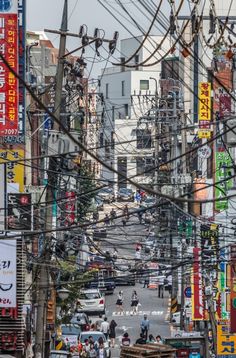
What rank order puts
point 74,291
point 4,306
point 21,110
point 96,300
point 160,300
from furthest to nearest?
point 160,300, point 96,300, point 74,291, point 21,110, point 4,306

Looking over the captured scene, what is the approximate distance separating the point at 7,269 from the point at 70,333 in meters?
23.5

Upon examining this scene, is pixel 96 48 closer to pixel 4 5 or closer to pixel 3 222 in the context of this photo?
pixel 3 222

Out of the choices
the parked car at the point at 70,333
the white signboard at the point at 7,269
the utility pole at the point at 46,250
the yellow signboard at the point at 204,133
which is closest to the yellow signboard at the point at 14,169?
the parked car at the point at 70,333

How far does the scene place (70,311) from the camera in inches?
2224

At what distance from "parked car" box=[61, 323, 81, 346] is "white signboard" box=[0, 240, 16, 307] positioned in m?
→ 19.8

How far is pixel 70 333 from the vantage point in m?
53.8

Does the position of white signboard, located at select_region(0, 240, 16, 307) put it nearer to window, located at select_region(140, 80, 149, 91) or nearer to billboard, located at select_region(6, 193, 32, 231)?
billboard, located at select_region(6, 193, 32, 231)

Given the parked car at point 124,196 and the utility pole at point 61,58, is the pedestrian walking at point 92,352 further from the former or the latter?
the utility pole at point 61,58

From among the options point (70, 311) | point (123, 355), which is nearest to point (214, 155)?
point (70, 311)

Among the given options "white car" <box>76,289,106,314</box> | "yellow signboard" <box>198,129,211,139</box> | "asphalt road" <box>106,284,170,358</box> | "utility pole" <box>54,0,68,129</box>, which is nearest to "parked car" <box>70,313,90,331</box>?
"asphalt road" <box>106,284,170,358</box>

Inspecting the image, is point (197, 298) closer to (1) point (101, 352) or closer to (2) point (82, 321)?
(1) point (101, 352)

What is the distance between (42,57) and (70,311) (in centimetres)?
2805

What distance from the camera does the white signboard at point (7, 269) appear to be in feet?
100

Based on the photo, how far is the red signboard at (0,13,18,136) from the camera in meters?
37.3
